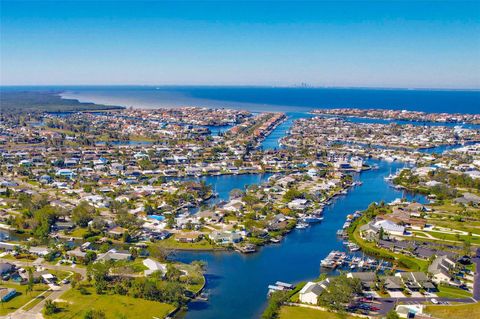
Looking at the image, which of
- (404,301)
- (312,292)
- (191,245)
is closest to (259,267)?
(191,245)

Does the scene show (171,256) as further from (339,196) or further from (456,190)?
(456,190)

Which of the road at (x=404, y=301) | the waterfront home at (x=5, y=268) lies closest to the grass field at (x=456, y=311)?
the road at (x=404, y=301)

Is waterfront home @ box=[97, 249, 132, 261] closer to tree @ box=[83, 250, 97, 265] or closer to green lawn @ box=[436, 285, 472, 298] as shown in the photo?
tree @ box=[83, 250, 97, 265]

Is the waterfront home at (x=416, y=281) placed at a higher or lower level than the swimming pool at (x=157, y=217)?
lower

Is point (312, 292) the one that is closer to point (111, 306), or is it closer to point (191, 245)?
point (111, 306)

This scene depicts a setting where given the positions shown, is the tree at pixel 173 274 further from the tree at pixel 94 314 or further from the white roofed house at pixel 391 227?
the white roofed house at pixel 391 227

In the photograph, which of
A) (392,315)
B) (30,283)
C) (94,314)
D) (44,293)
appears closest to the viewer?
(94,314)
